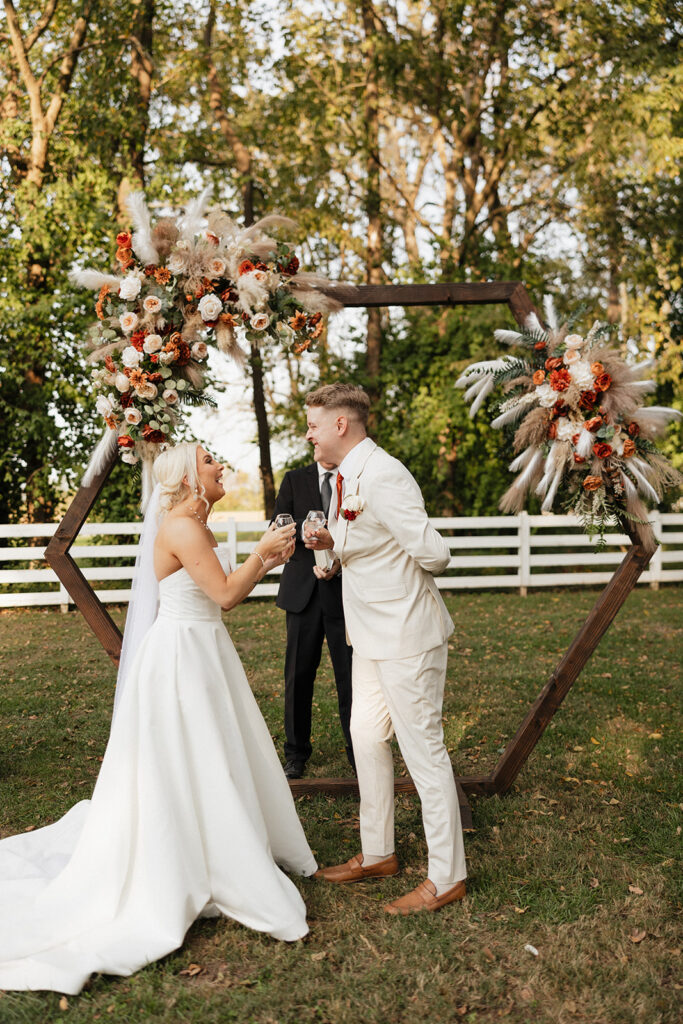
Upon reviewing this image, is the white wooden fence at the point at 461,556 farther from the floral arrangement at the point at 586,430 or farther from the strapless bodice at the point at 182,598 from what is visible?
the strapless bodice at the point at 182,598

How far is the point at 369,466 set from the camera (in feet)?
13.9

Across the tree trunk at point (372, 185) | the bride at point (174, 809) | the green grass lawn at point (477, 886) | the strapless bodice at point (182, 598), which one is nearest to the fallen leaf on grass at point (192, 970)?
the green grass lawn at point (477, 886)

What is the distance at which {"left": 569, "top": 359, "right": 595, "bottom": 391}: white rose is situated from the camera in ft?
15.9

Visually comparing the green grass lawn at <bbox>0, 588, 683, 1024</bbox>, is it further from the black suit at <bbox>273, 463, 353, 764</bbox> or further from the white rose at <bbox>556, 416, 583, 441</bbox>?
the white rose at <bbox>556, 416, 583, 441</bbox>

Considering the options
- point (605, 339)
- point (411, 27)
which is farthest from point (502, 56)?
point (605, 339)

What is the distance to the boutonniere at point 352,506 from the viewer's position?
4094 millimetres

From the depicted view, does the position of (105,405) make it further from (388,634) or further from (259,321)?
(388,634)

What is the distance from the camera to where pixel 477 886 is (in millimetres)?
4398

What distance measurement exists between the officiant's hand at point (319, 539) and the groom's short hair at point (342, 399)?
57 centimetres

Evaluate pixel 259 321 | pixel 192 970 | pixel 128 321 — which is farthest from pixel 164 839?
pixel 259 321

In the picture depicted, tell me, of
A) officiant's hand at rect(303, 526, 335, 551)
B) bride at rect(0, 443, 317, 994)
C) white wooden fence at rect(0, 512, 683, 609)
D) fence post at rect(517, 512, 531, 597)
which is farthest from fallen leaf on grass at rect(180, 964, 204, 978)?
fence post at rect(517, 512, 531, 597)

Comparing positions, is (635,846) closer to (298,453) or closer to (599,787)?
(599,787)

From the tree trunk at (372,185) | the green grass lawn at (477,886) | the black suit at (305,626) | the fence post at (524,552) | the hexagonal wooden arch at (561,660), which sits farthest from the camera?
the tree trunk at (372,185)

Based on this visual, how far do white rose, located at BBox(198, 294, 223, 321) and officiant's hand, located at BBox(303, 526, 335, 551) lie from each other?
4.86ft
